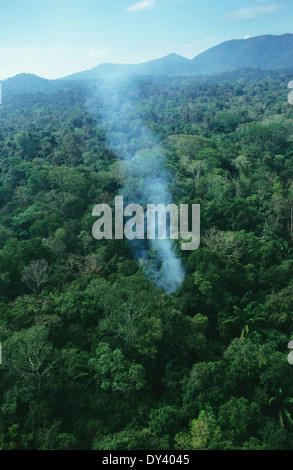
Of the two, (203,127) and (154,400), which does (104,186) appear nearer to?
(154,400)

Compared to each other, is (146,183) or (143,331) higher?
(146,183)

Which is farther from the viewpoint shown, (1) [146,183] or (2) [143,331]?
(1) [146,183]

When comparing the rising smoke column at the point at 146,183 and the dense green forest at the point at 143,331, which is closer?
the dense green forest at the point at 143,331

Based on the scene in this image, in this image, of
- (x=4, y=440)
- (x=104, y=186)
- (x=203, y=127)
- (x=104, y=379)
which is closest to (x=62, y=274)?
(x=104, y=379)

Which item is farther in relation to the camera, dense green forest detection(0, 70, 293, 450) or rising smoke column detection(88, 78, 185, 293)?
rising smoke column detection(88, 78, 185, 293)
